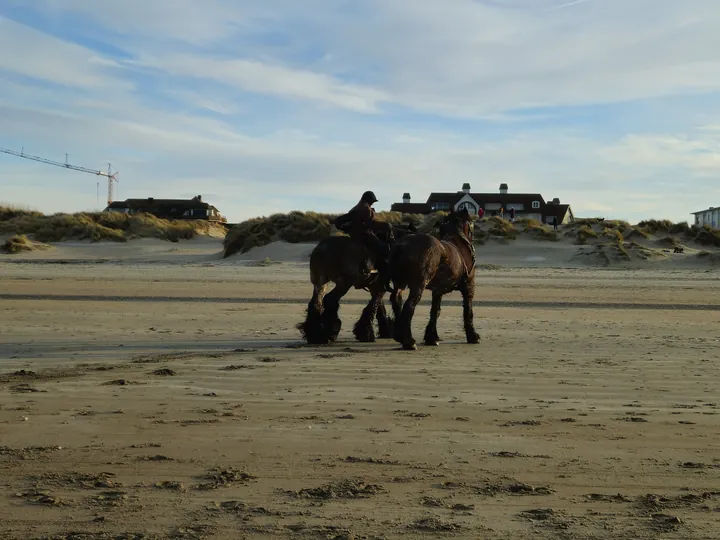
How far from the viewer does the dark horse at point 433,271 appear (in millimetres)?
12250

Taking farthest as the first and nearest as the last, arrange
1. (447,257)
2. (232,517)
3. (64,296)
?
(64,296), (447,257), (232,517)

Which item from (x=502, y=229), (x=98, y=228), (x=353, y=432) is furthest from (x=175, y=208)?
(x=353, y=432)

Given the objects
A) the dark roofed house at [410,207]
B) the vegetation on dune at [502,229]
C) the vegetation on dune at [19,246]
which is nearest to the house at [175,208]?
the dark roofed house at [410,207]

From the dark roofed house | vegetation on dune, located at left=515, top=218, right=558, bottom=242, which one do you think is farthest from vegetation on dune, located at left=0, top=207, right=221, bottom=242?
the dark roofed house

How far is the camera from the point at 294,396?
27.4ft

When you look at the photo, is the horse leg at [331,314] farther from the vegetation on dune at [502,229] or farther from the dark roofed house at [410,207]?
the dark roofed house at [410,207]

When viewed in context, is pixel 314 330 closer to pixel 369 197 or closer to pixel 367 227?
pixel 367 227

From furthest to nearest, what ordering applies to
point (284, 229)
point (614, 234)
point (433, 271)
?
point (284, 229) → point (614, 234) → point (433, 271)

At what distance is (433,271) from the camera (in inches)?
494

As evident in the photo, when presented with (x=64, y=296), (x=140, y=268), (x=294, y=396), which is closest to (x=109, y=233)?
(x=140, y=268)

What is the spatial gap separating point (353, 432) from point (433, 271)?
5911mm

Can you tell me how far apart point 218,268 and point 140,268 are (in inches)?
112

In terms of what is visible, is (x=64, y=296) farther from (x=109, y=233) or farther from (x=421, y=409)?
(x=109, y=233)

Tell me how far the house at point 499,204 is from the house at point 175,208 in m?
17.8
